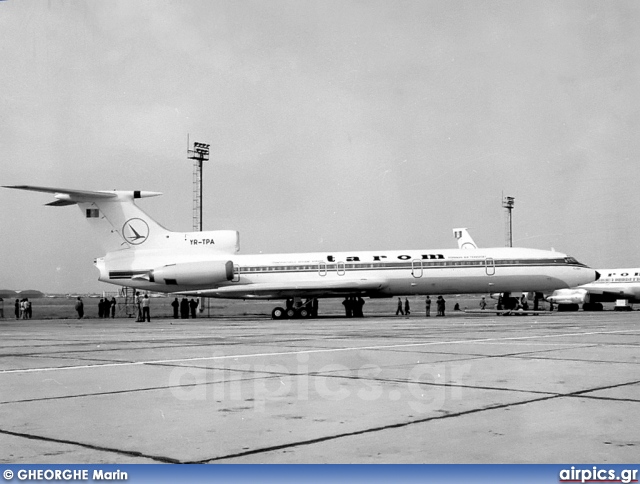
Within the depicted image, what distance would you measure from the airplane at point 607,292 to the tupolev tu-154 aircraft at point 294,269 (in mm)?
10930

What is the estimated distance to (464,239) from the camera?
52.4 metres

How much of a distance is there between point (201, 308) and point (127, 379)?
126ft

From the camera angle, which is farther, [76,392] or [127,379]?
[127,379]

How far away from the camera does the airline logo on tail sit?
116 feet

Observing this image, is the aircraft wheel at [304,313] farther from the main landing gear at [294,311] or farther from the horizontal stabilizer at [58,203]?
the horizontal stabilizer at [58,203]

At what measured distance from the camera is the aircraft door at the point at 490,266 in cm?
3497

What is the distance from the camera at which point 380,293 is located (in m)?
36.1

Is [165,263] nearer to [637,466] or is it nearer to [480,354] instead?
[480,354]

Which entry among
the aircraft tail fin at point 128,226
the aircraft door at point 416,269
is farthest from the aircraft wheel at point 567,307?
the aircraft tail fin at point 128,226

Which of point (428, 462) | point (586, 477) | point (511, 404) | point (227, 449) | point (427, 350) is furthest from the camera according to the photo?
point (427, 350)

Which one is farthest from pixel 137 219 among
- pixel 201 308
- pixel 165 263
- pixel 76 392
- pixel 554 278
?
pixel 76 392

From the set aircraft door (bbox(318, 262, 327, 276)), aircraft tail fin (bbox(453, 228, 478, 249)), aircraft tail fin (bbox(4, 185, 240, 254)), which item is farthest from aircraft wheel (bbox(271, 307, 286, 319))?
aircraft tail fin (bbox(453, 228, 478, 249))

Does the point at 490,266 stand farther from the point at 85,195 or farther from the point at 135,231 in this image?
the point at 85,195

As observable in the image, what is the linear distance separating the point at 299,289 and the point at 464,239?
20793mm
